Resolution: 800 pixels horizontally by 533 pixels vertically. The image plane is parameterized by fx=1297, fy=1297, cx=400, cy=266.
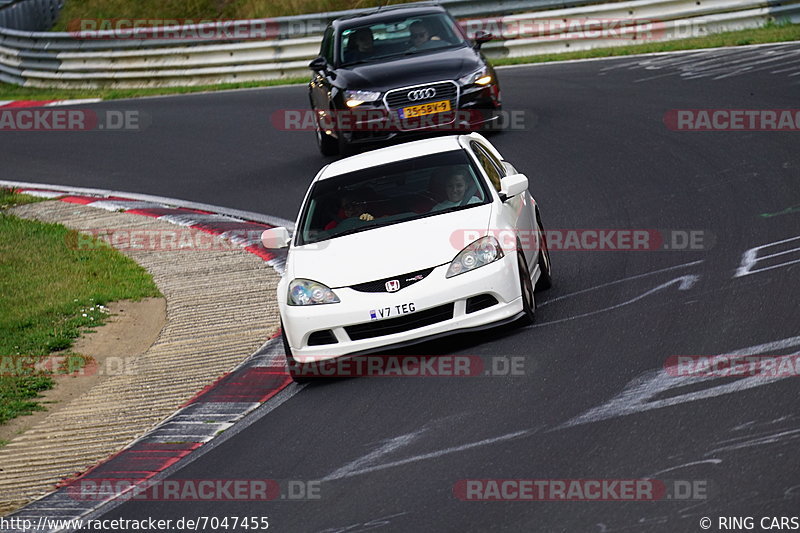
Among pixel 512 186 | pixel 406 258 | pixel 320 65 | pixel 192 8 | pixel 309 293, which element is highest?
pixel 192 8

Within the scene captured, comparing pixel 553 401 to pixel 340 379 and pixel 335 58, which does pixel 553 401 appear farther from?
pixel 335 58

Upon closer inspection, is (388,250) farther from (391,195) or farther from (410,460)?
(410,460)

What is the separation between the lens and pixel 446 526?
6160mm

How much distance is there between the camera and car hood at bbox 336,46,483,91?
1603 cm

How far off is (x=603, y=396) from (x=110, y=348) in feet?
16.1

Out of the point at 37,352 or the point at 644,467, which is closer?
the point at 644,467

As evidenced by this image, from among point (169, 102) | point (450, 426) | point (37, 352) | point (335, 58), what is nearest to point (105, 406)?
point (37, 352)

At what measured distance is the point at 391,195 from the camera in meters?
10.0

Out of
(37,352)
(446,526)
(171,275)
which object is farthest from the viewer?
(171,275)

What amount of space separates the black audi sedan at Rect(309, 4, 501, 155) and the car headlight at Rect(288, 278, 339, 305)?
7.00 meters

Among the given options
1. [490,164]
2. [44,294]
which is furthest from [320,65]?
[490,164]

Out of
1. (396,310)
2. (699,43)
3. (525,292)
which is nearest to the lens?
(396,310)

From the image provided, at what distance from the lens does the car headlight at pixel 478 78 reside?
16.0 metres

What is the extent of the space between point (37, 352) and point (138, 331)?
0.93 m
